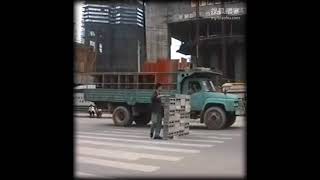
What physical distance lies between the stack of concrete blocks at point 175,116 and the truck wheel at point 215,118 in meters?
2.08

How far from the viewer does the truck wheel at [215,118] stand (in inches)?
655

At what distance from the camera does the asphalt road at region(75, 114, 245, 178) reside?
7.76 meters

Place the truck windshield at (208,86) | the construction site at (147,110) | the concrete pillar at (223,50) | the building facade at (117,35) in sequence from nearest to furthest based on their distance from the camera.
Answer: the construction site at (147,110)
the truck windshield at (208,86)
the building facade at (117,35)
the concrete pillar at (223,50)

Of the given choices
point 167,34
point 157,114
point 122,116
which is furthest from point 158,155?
point 167,34

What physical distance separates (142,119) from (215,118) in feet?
10.7

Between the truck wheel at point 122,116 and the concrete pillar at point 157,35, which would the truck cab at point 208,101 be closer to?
the truck wheel at point 122,116

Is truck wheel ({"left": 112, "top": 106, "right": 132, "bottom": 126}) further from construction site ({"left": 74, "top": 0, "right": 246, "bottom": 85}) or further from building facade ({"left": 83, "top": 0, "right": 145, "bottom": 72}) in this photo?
building facade ({"left": 83, "top": 0, "right": 145, "bottom": 72})

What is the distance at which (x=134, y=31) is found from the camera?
38.1 meters

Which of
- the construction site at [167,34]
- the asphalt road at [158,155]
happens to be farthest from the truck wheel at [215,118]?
the construction site at [167,34]

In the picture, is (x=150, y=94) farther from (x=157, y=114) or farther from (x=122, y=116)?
(x=157, y=114)

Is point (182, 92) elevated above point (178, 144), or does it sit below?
above
